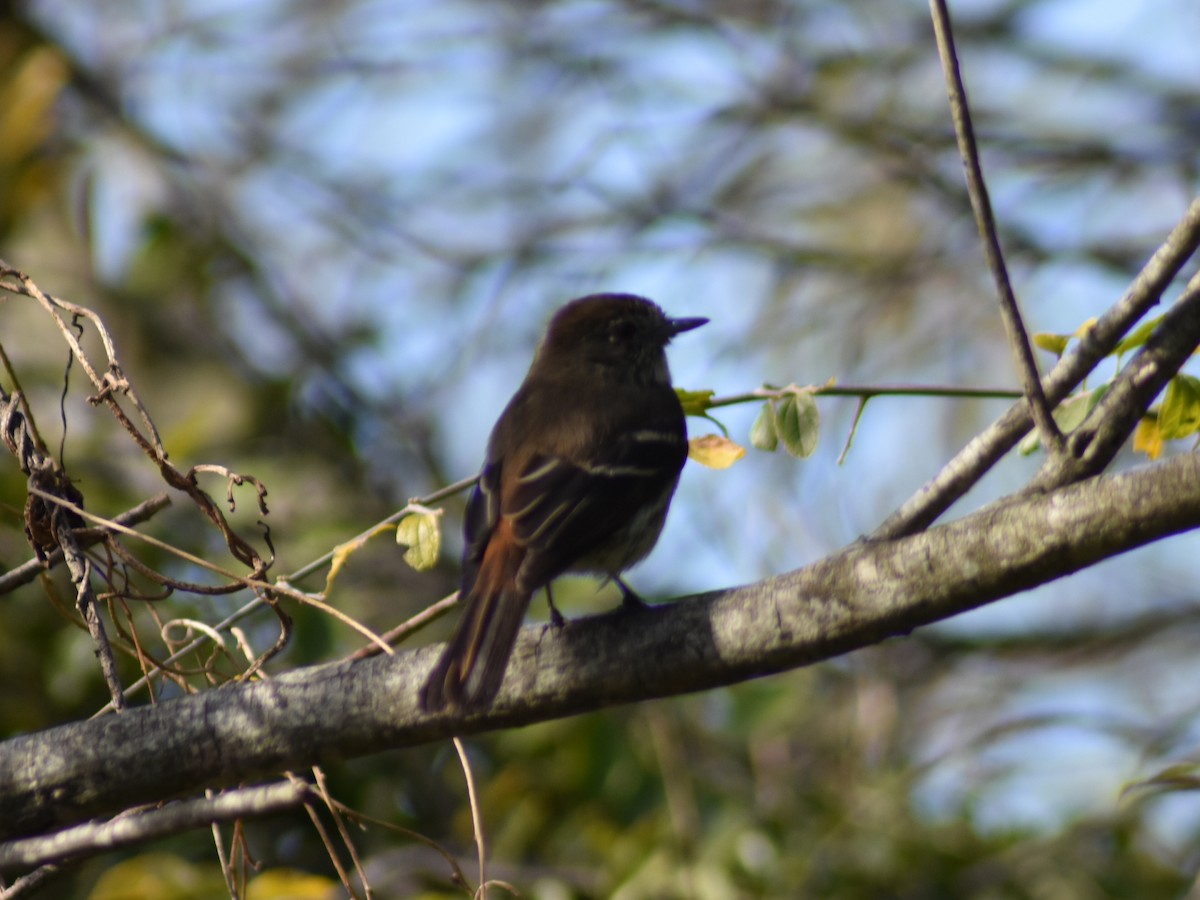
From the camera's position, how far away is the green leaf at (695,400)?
3438mm

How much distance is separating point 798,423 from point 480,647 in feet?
3.24

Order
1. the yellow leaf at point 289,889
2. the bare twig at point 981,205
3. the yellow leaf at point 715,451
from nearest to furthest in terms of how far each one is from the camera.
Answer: the bare twig at point 981,205 < the yellow leaf at point 715,451 < the yellow leaf at point 289,889

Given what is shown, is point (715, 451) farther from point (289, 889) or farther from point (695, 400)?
point (289, 889)

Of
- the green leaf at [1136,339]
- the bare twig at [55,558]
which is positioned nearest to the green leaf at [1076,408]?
the green leaf at [1136,339]

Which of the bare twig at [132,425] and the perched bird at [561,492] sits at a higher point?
the bare twig at [132,425]

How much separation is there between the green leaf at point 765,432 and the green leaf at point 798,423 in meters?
0.02

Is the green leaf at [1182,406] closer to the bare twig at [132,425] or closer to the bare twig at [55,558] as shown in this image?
the bare twig at [132,425]

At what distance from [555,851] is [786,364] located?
4711 mm

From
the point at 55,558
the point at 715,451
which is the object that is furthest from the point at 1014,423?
the point at 55,558

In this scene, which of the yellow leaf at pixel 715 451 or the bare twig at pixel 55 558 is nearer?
the bare twig at pixel 55 558

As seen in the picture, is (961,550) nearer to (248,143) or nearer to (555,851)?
(555,851)

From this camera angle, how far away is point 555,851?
527cm

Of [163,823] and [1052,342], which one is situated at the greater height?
[1052,342]

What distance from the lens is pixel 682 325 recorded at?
5.35 metres
